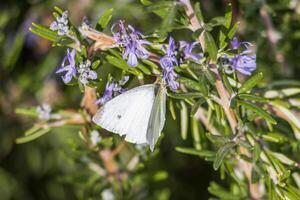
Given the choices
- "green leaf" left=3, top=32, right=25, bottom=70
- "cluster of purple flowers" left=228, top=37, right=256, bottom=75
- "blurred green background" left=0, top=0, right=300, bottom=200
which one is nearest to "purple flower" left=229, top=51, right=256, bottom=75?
"cluster of purple flowers" left=228, top=37, right=256, bottom=75

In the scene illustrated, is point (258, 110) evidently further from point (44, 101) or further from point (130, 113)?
point (44, 101)

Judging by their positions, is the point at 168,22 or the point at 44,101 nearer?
the point at 168,22

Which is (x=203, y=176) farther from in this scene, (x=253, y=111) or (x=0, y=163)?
(x=253, y=111)

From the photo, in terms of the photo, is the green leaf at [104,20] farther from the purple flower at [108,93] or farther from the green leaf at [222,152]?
the green leaf at [222,152]

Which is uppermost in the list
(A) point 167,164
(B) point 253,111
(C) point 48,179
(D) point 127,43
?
(D) point 127,43

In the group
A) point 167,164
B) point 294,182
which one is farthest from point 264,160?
point 167,164

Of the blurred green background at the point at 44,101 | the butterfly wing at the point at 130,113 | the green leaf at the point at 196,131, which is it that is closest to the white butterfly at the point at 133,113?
the butterfly wing at the point at 130,113

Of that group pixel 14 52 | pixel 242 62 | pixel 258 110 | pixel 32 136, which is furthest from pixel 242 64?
pixel 14 52

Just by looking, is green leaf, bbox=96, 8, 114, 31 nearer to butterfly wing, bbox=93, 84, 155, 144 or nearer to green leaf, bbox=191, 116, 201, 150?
butterfly wing, bbox=93, 84, 155, 144
